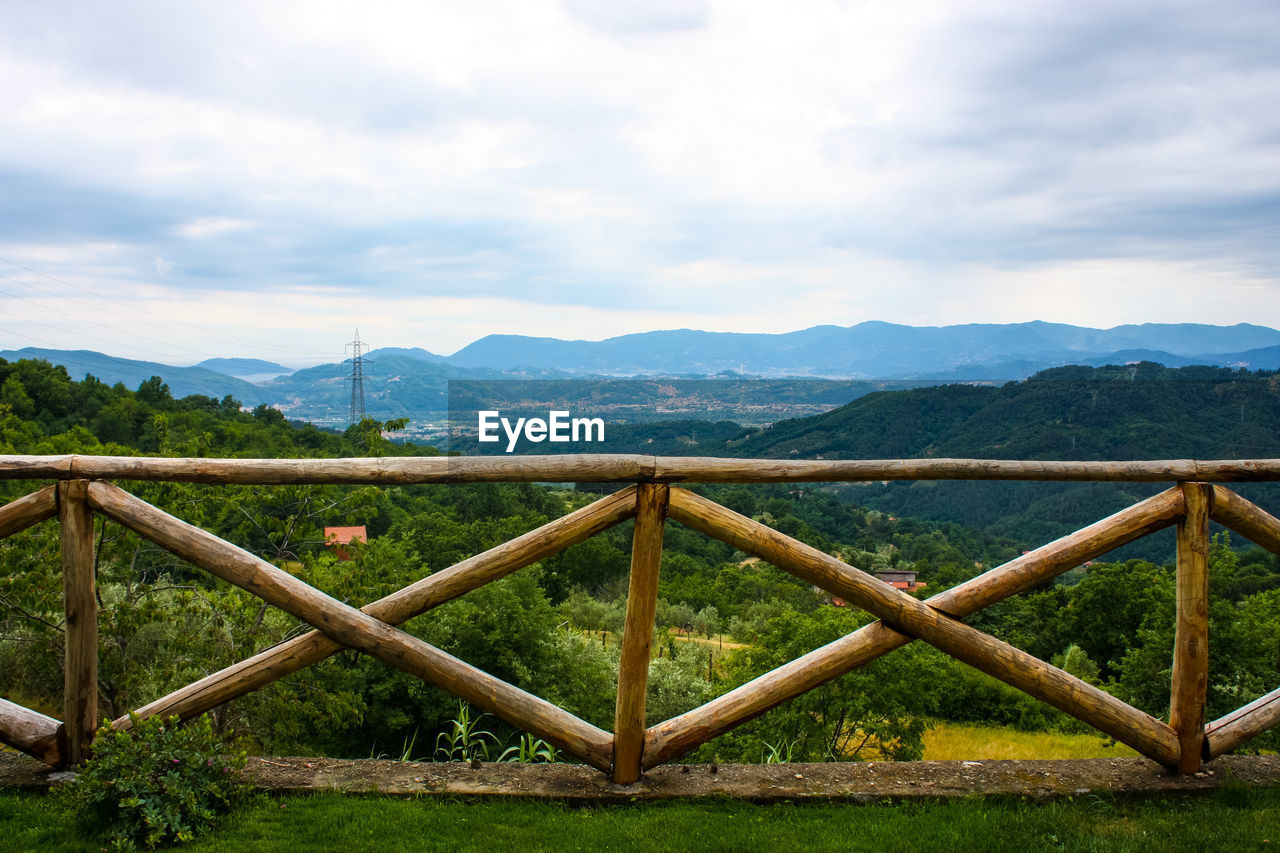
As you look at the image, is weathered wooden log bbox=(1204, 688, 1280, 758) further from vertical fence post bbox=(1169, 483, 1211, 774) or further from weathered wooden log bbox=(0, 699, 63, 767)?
weathered wooden log bbox=(0, 699, 63, 767)

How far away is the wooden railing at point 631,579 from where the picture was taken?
94.2 inches

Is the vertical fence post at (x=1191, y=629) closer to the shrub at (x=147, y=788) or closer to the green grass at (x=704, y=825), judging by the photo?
the green grass at (x=704, y=825)

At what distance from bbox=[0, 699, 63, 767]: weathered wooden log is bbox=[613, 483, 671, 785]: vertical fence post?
194cm

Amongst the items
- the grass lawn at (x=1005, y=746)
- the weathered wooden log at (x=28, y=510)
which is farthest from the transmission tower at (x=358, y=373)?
the weathered wooden log at (x=28, y=510)

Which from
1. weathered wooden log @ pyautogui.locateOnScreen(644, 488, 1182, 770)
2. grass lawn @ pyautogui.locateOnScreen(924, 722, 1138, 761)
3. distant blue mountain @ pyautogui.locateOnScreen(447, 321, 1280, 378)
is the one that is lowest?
grass lawn @ pyautogui.locateOnScreen(924, 722, 1138, 761)

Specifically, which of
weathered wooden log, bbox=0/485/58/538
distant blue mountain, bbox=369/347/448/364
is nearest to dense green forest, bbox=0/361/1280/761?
weathered wooden log, bbox=0/485/58/538

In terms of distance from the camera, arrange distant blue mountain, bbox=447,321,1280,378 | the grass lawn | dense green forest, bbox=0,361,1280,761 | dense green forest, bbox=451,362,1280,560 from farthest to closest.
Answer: distant blue mountain, bbox=447,321,1280,378
dense green forest, bbox=451,362,1280,560
the grass lawn
dense green forest, bbox=0,361,1280,761

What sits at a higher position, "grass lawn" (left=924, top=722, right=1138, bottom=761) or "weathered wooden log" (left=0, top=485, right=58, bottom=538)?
"weathered wooden log" (left=0, top=485, right=58, bottom=538)

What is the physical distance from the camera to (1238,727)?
2746 millimetres

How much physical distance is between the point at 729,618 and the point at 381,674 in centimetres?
1644

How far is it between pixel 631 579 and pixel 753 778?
35.9 inches

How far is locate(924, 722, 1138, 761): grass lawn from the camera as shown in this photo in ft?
23.7

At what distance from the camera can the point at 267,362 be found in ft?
421
